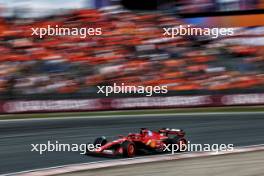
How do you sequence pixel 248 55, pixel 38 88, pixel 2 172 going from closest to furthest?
pixel 2 172
pixel 38 88
pixel 248 55

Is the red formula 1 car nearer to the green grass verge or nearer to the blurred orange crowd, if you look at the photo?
the green grass verge

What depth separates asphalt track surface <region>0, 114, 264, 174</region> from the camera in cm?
938

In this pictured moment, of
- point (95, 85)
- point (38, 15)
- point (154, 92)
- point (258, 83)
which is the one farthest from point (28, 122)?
point (258, 83)

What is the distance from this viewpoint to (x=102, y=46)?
20.8 m

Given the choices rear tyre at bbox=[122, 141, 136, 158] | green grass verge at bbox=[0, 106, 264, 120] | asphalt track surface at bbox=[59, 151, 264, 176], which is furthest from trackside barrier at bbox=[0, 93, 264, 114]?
asphalt track surface at bbox=[59, 151, 264, 176]

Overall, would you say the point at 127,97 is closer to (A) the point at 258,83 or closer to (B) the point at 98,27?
(B) the point at 98,27

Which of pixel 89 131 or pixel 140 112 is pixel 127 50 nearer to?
pixel 140 112

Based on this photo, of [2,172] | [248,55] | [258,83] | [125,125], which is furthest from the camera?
[248,55]

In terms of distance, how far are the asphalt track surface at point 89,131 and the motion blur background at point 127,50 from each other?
3211 millimetres

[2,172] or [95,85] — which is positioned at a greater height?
[95,85]

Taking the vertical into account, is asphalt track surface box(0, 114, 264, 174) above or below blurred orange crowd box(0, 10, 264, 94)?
below

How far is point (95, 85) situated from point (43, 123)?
14.8 ft

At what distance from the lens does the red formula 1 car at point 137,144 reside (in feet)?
30.6

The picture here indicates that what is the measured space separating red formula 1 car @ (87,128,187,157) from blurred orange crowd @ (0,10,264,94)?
8921 millimetres
